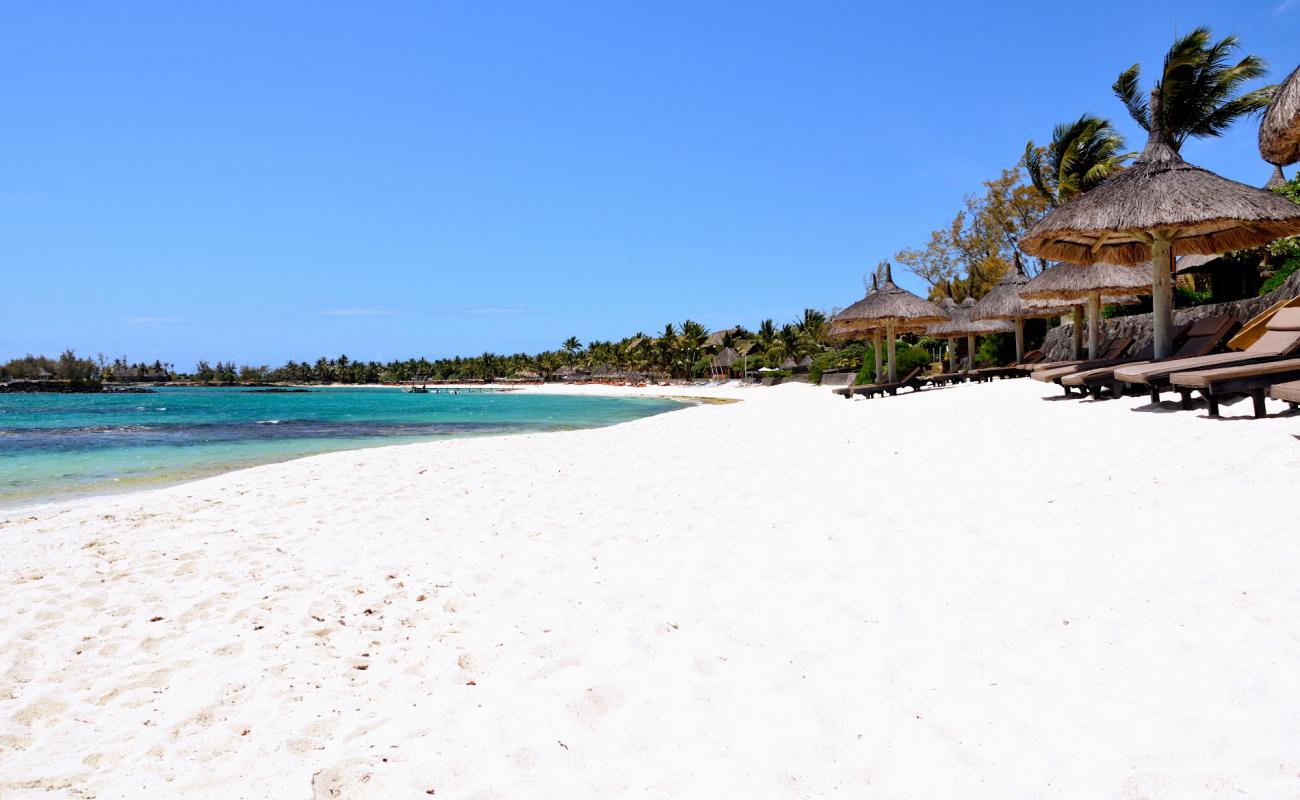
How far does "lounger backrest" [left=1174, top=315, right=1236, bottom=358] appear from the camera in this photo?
8.77 metres

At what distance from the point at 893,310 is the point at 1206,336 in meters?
9.79

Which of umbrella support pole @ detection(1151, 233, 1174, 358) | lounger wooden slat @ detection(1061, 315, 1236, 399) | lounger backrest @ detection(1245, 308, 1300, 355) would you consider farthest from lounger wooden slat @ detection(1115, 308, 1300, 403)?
umbrella support pole @ detection(1151, 233, 1174, 358)

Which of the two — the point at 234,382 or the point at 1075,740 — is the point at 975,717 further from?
the point at 234,382

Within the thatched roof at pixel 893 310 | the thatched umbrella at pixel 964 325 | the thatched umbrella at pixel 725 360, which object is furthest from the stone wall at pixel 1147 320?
the thatched umbrella at pixel 725 360

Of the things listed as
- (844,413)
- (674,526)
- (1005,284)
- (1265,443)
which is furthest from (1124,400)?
(1005,284)

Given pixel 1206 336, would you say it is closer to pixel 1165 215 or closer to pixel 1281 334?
pixel 1165 215

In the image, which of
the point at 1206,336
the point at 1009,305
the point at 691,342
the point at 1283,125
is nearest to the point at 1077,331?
the point at 1009,305

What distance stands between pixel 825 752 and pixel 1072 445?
5.27 meters

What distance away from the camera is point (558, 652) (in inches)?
116

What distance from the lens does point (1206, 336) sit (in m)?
9.08

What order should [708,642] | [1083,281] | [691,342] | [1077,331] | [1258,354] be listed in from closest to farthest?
[708,642]
[1258,354]
[1083,281]
[1077,331]
[691,342]

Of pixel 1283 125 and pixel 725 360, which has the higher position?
pixel 1283 125

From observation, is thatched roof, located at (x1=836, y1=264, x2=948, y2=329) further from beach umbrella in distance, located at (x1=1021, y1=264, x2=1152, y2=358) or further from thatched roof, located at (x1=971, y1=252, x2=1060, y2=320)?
beach umbrella in distance, located at (x1=1021, y1=264, x2=1152, y2=358)

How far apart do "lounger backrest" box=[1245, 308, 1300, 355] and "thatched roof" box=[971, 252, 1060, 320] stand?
12035 mm
